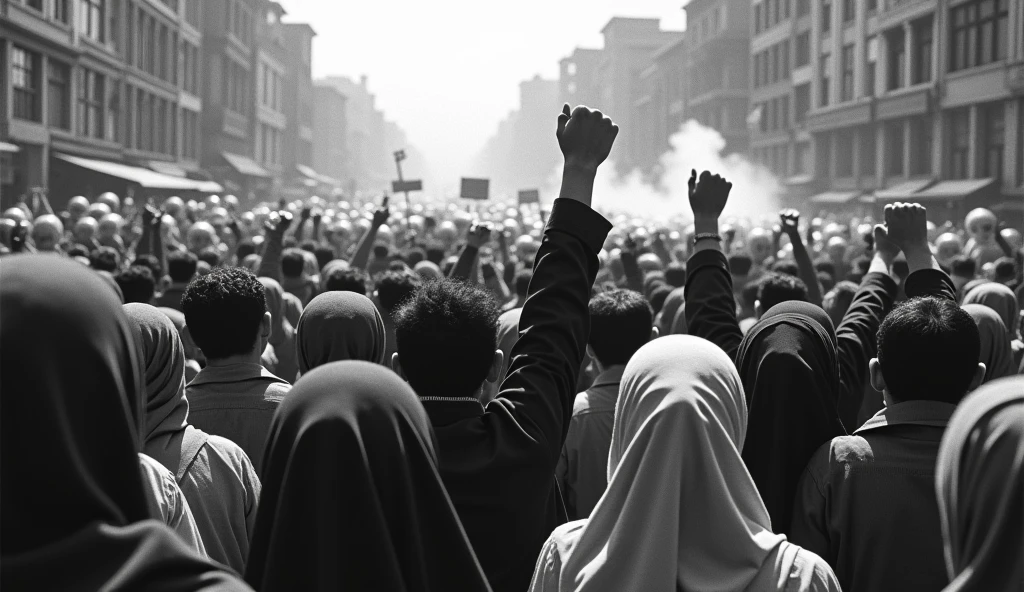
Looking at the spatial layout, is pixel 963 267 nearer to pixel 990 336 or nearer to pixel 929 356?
pixel 990 336

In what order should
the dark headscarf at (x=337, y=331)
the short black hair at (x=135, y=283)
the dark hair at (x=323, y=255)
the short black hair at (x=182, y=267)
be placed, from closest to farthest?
the dark headscarf at (x=337, y=331) → the short black hair at (x=135, y=283) → the short black hair at (x=182, y=267) → the dark hair at (x=323, y=255)

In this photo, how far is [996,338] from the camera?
5.59m

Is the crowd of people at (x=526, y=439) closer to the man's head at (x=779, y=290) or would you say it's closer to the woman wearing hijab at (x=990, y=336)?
the woman wearing hijab at (x=990, y=336)

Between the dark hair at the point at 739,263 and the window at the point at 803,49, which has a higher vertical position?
the window at the point at 803,49

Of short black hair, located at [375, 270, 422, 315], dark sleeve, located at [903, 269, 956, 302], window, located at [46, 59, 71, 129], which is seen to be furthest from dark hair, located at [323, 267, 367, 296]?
window, located at [46, 59, 71, 129]

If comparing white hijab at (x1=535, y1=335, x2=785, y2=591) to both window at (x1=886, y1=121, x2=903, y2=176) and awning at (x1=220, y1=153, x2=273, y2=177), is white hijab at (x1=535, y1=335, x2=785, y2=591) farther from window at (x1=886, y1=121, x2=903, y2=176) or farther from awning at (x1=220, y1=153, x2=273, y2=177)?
awning at (x1=220, y1=153, x2=273, y2=177)

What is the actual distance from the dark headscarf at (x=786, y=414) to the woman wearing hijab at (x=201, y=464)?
62.2 inches

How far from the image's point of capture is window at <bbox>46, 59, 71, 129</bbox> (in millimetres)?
30609

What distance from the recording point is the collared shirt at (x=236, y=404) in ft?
12.8

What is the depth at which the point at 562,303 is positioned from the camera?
296 cm

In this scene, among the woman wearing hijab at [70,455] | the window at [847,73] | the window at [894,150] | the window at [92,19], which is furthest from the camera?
the window at [847,73]

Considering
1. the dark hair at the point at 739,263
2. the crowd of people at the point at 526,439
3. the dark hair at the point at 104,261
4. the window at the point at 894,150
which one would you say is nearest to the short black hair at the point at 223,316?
the crowd of people at the point at 526,439

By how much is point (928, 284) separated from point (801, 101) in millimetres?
50018

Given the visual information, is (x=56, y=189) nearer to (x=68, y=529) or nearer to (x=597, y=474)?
(x=597, y=474)
